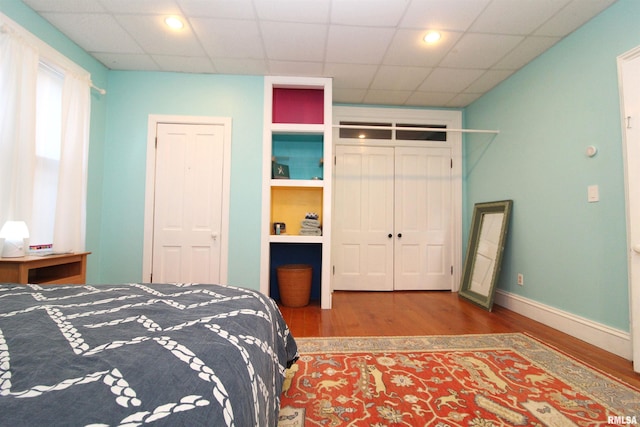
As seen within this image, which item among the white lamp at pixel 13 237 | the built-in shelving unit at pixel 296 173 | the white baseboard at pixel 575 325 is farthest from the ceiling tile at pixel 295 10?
the white baseboard at pixel 575 325

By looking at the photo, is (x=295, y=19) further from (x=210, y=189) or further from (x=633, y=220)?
(x=633, y=220)

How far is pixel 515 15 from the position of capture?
81.3 inches

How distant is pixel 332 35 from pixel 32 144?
8.69ft

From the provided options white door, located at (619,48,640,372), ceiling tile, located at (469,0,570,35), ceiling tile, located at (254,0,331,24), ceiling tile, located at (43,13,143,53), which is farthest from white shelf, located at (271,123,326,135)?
white door, located at (619,48,640,372)

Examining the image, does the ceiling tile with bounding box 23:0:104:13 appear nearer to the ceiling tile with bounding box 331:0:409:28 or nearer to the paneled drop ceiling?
the paneled drop ceiling

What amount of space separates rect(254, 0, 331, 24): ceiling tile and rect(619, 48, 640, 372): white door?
2262mm

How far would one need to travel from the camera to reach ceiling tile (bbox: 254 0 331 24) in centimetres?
198

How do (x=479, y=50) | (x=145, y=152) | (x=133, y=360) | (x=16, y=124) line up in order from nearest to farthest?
(x=133, y=360) < (x=16, y=124) < (x=479, y=50) < (x=145, y=152)

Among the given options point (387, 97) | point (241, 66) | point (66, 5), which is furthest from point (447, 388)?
point (66, 5)

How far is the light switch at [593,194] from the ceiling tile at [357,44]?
216 cm

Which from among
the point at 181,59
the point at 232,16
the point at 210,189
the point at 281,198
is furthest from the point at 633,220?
the point at 181,59

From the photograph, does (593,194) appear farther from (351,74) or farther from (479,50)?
(351,74)

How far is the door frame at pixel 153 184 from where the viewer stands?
9.41 ft

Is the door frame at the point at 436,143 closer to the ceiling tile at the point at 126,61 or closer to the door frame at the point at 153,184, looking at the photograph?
the door frame at the point at 153,184
